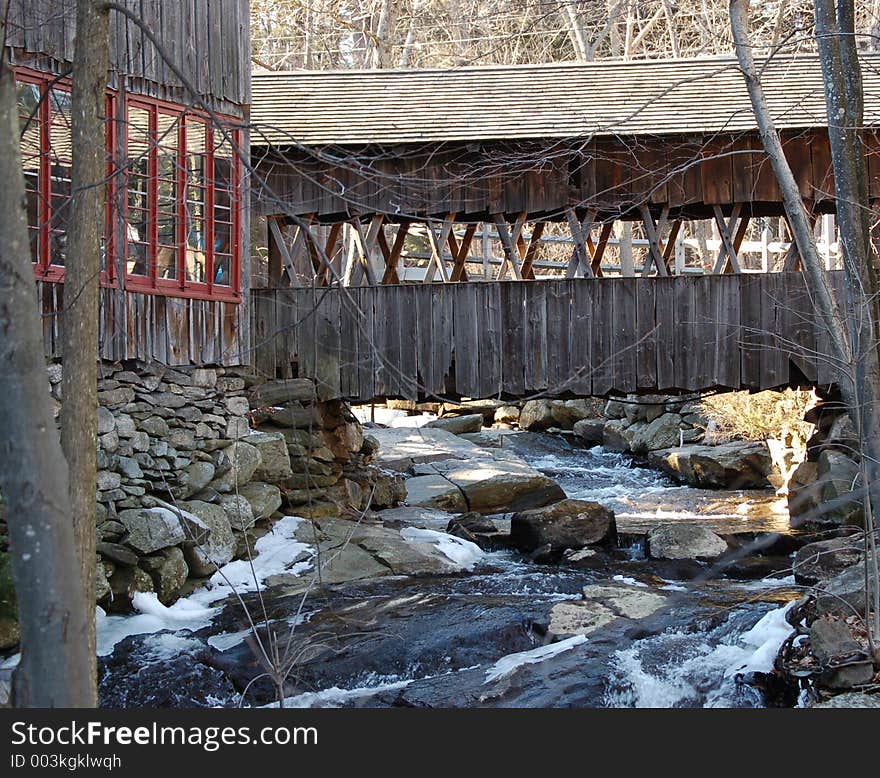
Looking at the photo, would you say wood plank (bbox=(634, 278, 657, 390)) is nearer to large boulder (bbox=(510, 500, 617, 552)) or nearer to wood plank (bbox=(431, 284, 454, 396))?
large boulder (bbox=(510, 500, 617, 552))

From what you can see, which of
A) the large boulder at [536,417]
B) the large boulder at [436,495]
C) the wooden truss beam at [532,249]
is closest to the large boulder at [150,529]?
the large boulder at [436,495]

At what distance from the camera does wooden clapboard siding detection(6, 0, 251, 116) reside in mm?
8125

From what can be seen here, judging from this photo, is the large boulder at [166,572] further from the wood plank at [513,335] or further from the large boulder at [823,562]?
the large boulder at [823,562]

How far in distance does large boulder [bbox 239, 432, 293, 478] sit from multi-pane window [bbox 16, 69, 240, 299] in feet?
4.71

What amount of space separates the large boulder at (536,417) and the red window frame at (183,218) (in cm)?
902

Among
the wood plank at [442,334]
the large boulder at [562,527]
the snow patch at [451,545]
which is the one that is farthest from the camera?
the wood plank at [442,334]

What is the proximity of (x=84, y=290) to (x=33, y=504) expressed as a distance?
4.59 ft

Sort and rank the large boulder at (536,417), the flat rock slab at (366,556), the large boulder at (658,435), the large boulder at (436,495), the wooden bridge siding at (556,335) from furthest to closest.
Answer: the large boulder at (536,417)
the large boulder at (658,435)
the large boulder at (436,495)
the wooden bridge siding at (556,335)
the flat rock slab at (366,556)

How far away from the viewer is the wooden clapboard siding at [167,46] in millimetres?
8125

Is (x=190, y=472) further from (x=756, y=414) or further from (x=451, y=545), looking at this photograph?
(x=756, y=414)

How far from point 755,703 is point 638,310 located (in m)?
4.94

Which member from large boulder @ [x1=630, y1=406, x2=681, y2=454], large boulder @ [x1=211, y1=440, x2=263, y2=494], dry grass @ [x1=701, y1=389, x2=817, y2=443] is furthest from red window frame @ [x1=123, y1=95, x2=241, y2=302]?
large boulder @ [x1=630, y1=406, x2=681, y2=454]

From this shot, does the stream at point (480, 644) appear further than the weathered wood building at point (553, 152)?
No

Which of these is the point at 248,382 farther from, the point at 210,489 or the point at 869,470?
the point at 869,470
